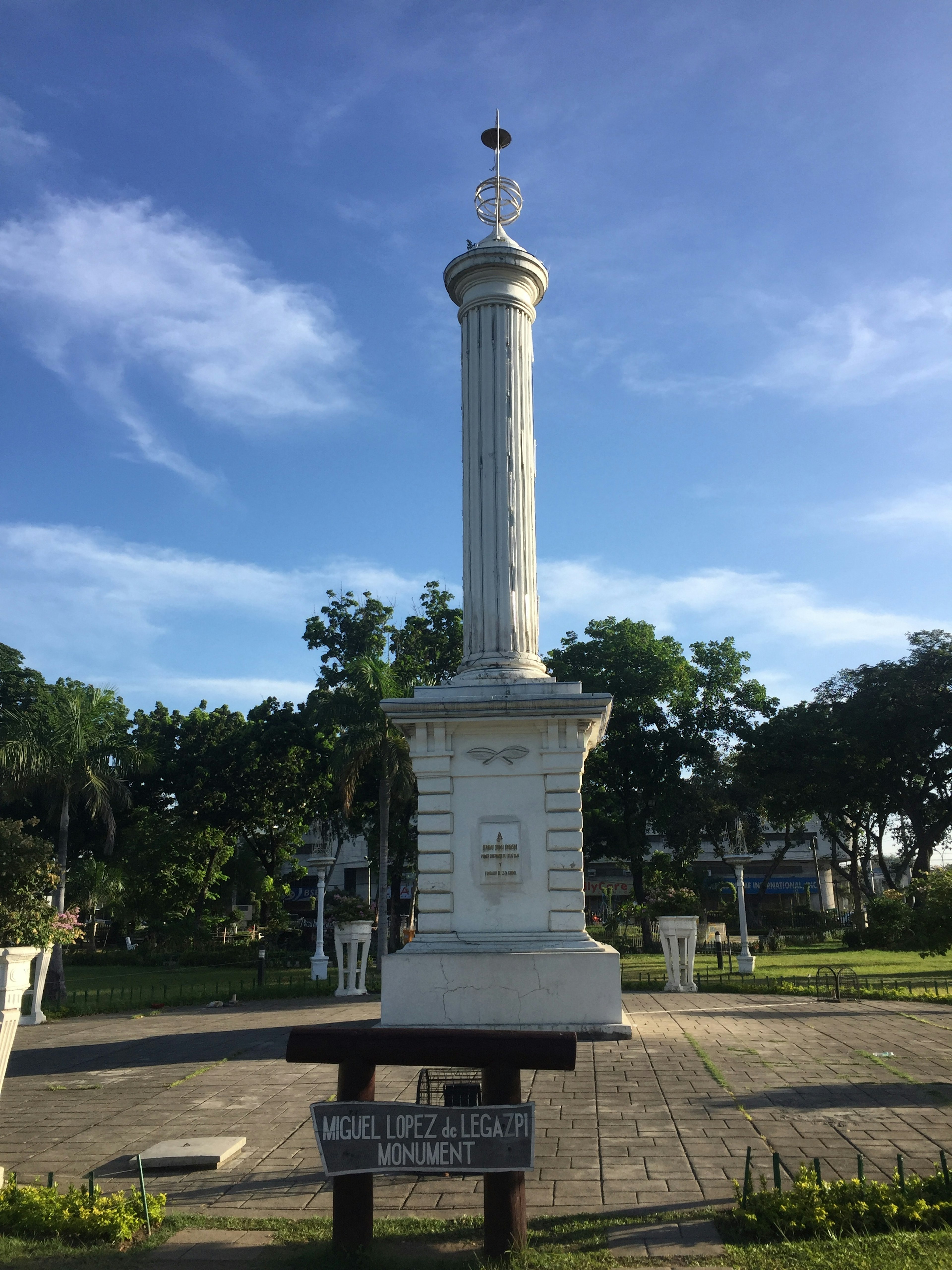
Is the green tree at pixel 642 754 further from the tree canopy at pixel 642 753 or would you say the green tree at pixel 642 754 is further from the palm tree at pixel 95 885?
the palm tree at pixel 95 885

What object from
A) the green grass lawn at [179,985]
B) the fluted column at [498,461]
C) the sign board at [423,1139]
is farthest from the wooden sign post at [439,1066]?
the green grass lawn at [179,985]

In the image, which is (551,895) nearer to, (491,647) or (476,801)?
(476,801)

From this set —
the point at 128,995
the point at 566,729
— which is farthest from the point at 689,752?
the point at 566,729

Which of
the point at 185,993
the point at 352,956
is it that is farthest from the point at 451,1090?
the point at 185,993

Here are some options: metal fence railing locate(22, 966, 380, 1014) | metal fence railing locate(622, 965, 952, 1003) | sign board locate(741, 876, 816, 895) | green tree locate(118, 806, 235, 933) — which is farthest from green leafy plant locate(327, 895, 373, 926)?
sign board locate(741, 876, 816, 895)

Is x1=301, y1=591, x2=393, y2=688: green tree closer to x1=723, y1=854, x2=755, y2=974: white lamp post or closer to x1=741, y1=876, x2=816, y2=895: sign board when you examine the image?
x1=723, y1=854, x2=755, y2=974: white lamp post

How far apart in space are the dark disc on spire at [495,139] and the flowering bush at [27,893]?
1697cm

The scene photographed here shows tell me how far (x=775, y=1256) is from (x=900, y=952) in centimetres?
3584

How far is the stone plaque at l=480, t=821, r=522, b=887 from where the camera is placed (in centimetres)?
1529

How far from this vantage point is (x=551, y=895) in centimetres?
1512

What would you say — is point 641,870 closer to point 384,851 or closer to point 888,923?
point 888,923

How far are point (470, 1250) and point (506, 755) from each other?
9.47m

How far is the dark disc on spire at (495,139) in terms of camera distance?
20.8 metres

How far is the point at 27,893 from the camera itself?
15.8 m
